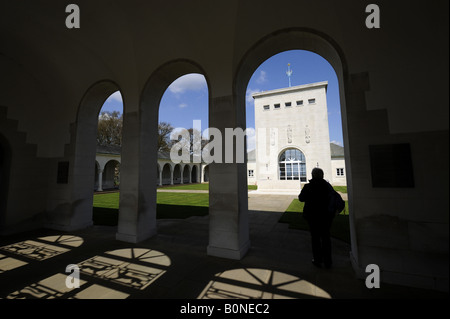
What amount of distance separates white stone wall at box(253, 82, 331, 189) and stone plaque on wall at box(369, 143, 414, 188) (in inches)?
903

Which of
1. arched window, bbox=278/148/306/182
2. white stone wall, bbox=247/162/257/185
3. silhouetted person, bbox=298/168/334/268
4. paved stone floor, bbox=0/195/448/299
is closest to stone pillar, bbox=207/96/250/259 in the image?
paved stone floor, bbox=0/195/448/299

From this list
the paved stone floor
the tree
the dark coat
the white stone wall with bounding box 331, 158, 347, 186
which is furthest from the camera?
the tree

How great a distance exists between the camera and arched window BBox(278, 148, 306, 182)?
2614cm

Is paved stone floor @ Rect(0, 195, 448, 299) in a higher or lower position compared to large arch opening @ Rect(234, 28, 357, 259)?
lower

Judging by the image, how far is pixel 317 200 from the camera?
3.77m

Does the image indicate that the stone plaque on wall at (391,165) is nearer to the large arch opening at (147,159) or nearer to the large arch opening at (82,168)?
the large arch opening at (147,159)

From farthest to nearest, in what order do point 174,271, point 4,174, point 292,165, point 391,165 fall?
1. point 292,165
2. point 4,174
3. point 174,271
4. point 391,165

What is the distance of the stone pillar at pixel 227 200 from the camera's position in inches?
169

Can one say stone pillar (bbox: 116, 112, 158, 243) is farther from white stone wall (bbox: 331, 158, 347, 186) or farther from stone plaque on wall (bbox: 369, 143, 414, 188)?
white stone wall (bbox: 331, 158, 347, 186)

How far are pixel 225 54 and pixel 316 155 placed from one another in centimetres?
2392

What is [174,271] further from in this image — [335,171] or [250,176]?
[335,171]

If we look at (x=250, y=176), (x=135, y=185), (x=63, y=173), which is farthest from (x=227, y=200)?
(x=250, y=176)

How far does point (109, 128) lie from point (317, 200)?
33942 millimetres
